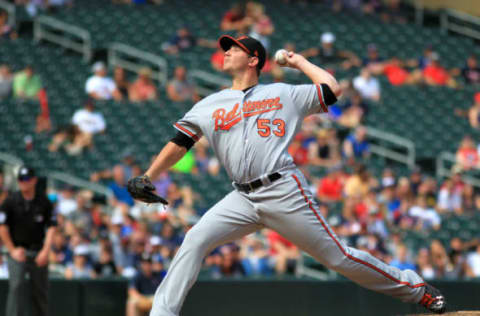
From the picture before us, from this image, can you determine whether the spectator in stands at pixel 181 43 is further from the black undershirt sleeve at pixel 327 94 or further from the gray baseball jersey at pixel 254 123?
the black undershirt sleeve at pixel 327 94

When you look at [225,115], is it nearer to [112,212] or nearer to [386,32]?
[112,212]

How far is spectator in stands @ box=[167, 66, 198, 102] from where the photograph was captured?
13312 millimetres

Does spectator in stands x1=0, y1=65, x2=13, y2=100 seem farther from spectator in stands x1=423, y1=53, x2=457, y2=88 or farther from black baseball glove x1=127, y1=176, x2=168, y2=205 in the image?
black baseball glove x1=127, y1=176, x2=168, y2=205

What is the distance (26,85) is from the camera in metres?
12.9

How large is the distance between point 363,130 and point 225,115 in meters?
8.34

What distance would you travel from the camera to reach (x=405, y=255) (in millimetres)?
10023

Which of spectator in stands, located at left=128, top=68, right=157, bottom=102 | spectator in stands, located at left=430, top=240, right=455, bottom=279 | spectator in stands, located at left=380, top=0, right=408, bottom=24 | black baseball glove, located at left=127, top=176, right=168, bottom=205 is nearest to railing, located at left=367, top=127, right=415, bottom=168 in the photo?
spectator in stands, located at left=430, top=240, right=455, bottom=279

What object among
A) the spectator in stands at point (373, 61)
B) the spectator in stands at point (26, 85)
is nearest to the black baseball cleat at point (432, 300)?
the spectator in stands at point (26, 85)

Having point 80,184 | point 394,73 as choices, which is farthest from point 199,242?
point 394,73

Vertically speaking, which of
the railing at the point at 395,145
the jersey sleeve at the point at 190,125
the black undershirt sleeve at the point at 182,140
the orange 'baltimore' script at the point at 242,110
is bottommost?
the railing at the point at 395,145

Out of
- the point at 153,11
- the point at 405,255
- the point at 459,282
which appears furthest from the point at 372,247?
the point at 153,11

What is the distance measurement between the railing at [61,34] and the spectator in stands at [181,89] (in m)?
2.13

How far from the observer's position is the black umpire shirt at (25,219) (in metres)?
6.93

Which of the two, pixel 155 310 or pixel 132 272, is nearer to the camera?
pixel 155 310
